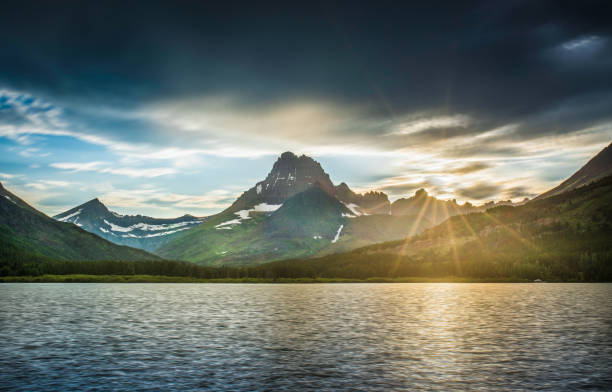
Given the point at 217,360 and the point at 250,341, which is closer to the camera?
the point at 217,360

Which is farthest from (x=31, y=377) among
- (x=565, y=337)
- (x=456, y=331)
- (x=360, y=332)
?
(x=565, y=337)

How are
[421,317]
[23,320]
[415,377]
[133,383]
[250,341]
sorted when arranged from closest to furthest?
[133,383] < [415,377] < [250,341] < [23,320] < [421,317]

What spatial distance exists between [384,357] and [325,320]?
1444 inches

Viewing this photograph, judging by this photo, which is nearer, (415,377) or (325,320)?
(415,377)

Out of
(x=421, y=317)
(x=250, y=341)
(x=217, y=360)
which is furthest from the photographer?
(x=421, y=317)

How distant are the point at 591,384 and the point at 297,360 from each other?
24.5 m

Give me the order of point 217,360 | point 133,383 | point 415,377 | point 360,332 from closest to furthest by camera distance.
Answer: point 133,383 < point 415,377 < point 217,360 < point 360,332

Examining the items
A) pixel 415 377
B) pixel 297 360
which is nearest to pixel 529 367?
pixel 415 377

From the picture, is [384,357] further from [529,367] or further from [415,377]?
[529,367]

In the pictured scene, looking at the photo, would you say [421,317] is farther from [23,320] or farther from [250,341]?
[23,320]

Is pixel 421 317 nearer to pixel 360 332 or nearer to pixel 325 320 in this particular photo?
pixel 325 320

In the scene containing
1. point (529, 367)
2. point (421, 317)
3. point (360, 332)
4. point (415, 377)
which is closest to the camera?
point (415, 377)

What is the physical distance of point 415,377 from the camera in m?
38.2

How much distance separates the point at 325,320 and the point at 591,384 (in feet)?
167
